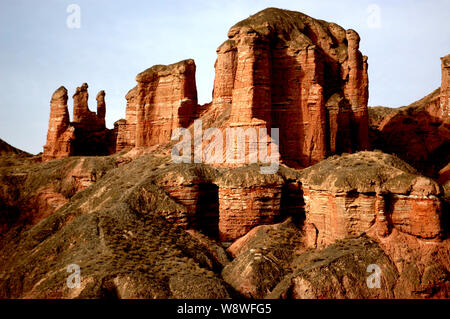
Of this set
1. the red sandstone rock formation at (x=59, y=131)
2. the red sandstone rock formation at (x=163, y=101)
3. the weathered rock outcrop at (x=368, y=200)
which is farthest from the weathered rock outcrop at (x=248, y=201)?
the red sandstone rock formation at (x=59, y=131)

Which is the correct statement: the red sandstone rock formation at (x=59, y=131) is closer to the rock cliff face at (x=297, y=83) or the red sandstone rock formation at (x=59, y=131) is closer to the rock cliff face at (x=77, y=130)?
the rock cliff face at (x=77, y=130)

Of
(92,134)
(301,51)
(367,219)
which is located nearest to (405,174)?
(367,219)

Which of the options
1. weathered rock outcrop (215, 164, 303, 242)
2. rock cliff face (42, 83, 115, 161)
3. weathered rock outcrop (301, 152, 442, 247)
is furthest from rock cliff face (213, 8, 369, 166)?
rock cliff face (42, 83, 115, 161)

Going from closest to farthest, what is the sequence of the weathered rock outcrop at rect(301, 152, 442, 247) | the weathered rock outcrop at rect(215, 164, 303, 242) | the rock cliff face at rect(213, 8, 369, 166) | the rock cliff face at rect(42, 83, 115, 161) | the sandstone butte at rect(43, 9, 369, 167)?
the weathered rock outcrop at rect(301, 152, 442, 247) → the weathered rock outcrop at rect(215, 164, 303, 242) → the rock cliff face at rect(213, 8, 369, 166) → the sandstone butte at rect(43, 9, 369, 167) → the rock cliff face at rect(42, 83, 115, 161)

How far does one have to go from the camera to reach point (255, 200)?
1184 inches

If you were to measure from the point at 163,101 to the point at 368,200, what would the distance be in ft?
91.0

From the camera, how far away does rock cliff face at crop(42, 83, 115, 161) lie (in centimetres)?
5178

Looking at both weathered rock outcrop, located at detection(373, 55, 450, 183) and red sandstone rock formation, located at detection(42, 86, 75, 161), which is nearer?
Answer: weathered rock outcrop, located at detection(373, 55, 450, 183)

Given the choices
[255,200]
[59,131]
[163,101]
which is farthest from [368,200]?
[59,131]

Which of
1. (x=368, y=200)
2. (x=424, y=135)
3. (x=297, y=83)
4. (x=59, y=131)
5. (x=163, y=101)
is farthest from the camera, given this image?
(x=59, y=131)

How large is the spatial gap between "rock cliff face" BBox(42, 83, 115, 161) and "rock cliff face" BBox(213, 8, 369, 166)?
794 inches

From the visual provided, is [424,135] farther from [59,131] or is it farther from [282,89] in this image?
[59,131]

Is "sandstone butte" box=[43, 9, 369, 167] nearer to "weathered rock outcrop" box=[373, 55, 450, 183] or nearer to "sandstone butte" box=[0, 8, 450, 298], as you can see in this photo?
"sandstone butte" box=[0, 8, 450, 298]
